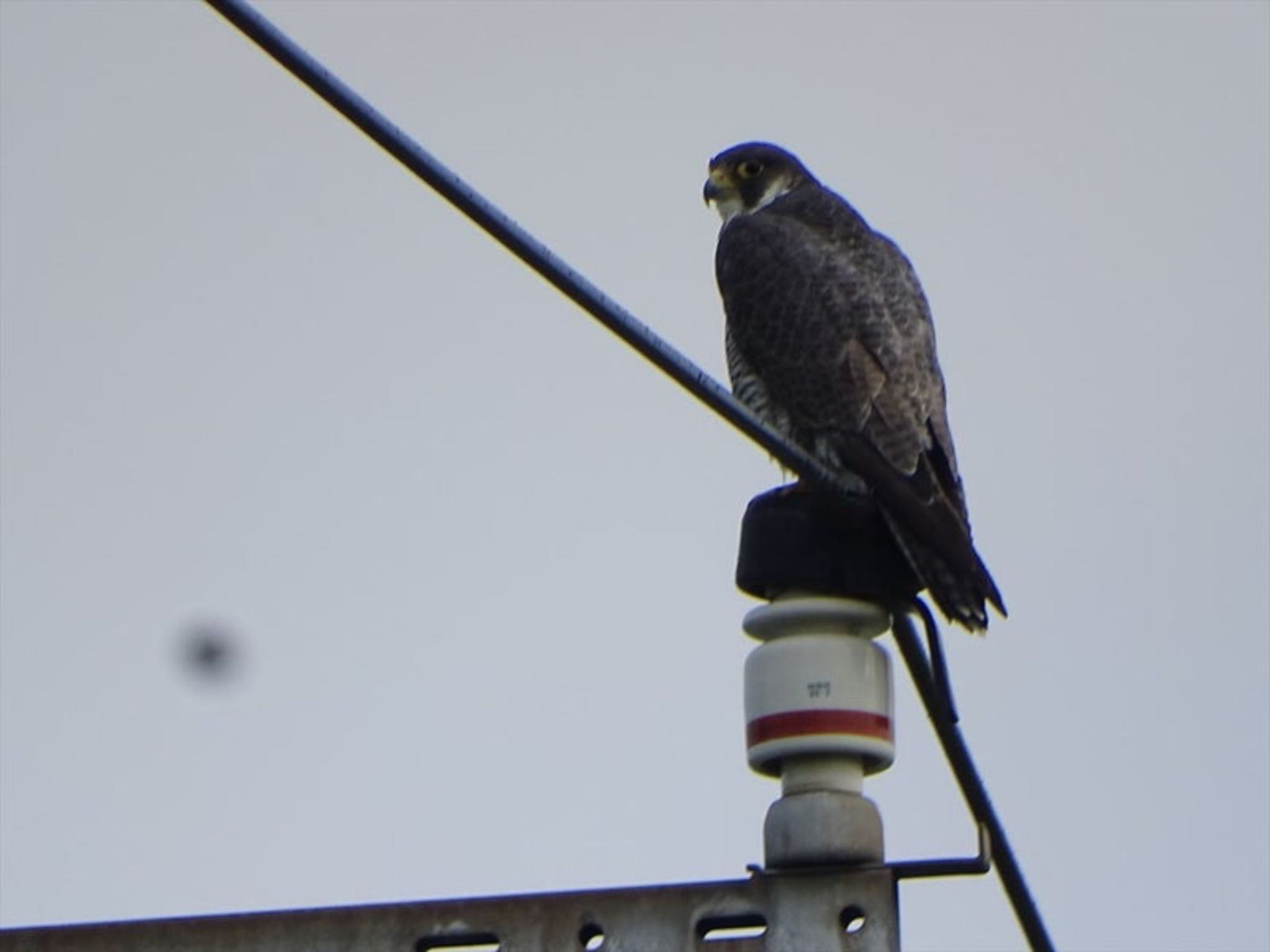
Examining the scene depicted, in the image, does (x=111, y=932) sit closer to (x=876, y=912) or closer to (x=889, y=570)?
(x=876, y=912)

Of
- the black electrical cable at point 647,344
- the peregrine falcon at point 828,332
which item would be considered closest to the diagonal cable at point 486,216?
the black electrical cable at point 647,344

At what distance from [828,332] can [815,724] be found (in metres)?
3.02

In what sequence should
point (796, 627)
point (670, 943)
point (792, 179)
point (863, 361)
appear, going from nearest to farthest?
1. point (670, 943)
2. point (796, 627)
3. point (863, 361)
4. point (792, 179)

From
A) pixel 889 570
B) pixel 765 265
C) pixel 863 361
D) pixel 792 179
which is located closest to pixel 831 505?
pixel 889 570

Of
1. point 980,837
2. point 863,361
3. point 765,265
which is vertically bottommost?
point 980,837

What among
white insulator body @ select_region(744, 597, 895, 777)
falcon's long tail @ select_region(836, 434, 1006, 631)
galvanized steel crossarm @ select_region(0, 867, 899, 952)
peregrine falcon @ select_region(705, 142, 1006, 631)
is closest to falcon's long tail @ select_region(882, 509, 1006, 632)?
falcon's long tail @ select_region(836, 434, 1006, 631)

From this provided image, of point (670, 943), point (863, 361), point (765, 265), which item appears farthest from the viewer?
point (765, 265)

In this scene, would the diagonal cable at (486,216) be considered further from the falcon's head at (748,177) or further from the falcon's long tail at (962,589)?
the falcon's head at (748,177)

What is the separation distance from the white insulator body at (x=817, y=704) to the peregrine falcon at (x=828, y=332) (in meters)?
1.17

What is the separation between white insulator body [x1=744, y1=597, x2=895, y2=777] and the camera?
2904 mm

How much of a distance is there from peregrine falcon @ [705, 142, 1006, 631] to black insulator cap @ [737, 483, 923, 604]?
1003 mm

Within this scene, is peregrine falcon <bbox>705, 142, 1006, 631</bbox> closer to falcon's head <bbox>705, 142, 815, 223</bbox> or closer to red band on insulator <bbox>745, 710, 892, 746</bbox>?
falcon's head <bbox>705, 142, 815, 223</bbox>

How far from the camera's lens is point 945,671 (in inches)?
125

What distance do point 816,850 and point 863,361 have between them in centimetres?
299
